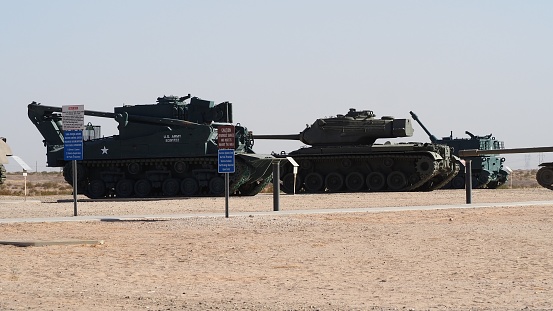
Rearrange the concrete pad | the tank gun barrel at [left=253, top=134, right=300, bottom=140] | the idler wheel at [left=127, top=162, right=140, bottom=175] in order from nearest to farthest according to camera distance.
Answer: the concrete pad, the idler wheel at [left=127, top=162, right=140, bottom=175], the tank gun barrel at [left=253, top=134, right=300, bottom=140]

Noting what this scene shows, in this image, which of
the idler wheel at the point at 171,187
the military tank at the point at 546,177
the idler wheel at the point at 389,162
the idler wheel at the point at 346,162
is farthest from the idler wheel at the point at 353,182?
the military tank at the point at 546,177

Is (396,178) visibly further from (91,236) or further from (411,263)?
(411,263)

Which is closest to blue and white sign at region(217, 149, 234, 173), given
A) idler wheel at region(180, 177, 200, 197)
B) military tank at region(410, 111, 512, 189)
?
idler wheel at region(180, 177, 200, 197)

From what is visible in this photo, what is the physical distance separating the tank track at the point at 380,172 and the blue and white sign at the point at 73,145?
65.0 feet

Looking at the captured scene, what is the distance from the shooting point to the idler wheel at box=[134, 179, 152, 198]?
130ft

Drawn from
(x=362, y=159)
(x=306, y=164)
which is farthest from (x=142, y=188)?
(x=362, y=159)

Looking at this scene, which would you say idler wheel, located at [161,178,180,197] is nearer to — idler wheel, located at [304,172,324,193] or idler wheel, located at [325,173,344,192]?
idler wheel, located at [304,172,324,193]

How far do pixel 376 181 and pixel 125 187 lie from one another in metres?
10.8

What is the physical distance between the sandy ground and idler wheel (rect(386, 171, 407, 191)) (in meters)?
17.6

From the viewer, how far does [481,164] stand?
5022cm

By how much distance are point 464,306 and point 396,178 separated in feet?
107

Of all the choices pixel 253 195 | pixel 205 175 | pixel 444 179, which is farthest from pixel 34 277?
pixel 444 179

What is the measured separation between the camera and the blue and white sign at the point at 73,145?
24.8 meters

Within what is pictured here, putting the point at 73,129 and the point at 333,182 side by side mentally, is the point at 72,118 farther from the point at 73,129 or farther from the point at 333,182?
the point at 333,182
